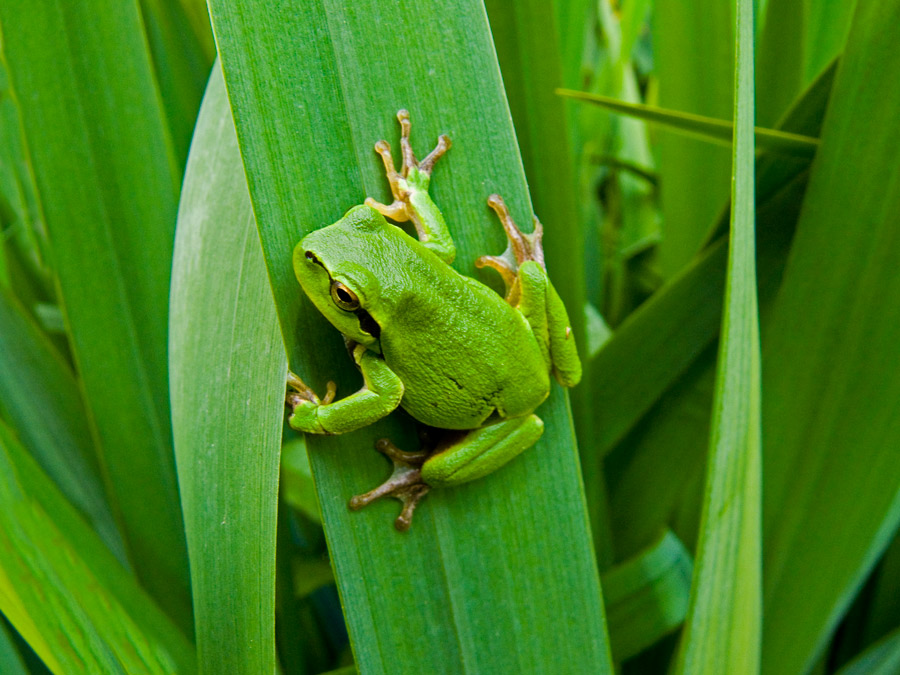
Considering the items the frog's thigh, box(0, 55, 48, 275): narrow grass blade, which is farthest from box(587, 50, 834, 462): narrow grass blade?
box(0, 55, 48, 275): narrow grass blade

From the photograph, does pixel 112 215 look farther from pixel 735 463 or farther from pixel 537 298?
pixel 735 463

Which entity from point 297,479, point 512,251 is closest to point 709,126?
point 512,251

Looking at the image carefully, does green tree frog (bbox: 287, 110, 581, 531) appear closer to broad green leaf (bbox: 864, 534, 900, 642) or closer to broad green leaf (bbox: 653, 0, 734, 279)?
broad green leaf (bbox: 653, 0, 734, 279)

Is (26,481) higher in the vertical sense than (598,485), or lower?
higher

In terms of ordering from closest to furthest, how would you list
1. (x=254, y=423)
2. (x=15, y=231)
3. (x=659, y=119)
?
(x=254, y=423)
(x=659, y=119)
(x=15, y=231)

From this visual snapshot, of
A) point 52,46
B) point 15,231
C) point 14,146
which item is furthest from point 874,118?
point 15,231

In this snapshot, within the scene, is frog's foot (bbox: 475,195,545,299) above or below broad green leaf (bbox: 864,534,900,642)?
above

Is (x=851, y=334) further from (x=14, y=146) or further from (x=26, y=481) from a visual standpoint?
(x=14, y=146)
